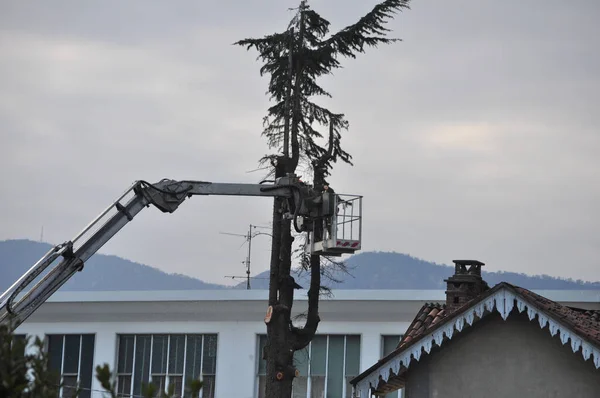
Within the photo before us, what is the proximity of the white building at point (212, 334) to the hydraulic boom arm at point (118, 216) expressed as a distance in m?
16.2

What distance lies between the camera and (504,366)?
72.6ft

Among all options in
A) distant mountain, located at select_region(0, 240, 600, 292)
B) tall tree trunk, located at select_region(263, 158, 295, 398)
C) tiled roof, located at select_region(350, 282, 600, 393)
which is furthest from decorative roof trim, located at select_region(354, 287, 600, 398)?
distant mountain, located at select_region(0, 240, 600, 292)

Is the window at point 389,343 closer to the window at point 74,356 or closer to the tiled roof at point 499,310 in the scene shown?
the window at point 74,356

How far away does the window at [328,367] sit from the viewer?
44.2 metres

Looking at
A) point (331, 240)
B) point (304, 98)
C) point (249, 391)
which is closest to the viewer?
point (331, 240)

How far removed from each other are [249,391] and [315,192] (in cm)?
1871

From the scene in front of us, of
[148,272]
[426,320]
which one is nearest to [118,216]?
[426,320]

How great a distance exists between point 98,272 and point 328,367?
134 meters

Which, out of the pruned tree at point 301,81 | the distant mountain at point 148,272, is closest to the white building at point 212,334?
the pruned tree at point 301,81

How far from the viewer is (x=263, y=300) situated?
45.3 m

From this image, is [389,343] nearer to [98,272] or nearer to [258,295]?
[258,295]

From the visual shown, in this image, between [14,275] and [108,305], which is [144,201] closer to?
[108,305]

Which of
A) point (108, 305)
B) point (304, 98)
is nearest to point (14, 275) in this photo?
point (108, 305)

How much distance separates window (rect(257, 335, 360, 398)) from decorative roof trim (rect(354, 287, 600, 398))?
21.2 metres
